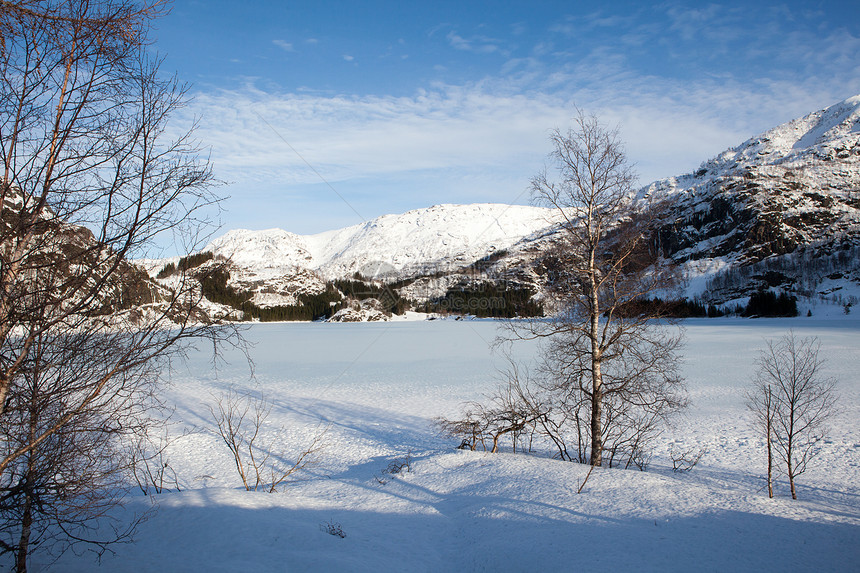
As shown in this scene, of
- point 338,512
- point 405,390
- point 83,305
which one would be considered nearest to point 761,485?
point 338,512

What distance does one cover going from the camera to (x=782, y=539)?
6793mm

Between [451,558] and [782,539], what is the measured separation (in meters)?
5.09

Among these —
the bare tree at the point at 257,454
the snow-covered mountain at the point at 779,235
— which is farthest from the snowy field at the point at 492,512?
the snow-covered mountain at the point at 779,235


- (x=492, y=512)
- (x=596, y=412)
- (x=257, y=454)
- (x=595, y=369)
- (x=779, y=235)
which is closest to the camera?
(x=492, y=512)

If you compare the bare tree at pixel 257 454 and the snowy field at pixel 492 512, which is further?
the bare tree at pixel 257 454

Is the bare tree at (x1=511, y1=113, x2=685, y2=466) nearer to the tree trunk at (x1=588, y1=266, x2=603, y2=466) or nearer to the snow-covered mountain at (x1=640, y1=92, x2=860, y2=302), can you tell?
the tree trunk at (x1=588, y1=266, x2=603, y2=466)

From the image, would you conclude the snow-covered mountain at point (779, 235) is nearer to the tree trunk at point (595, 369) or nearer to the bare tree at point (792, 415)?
the bare tree at point (792, 415)

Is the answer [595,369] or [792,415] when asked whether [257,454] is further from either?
[792,415]

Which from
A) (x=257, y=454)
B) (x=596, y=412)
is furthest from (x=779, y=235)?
(x=257, y=454)

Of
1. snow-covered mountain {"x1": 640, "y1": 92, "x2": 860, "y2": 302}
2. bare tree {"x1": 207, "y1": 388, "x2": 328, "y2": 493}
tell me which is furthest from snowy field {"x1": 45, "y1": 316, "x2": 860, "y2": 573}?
snow-covered mountain {"x1": 640, "y1": 92, "x2": 860, "y2": 302}

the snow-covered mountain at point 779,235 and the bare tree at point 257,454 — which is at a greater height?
the snow-covered mountain at point 779,235

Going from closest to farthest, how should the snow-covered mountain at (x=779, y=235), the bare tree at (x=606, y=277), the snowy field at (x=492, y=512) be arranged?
the snowy field at (x=492, y=512)
the bare tree at (x=606, y=277)
the snow-covered mountain at (x=779, y=235)

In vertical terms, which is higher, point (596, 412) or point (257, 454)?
point (596, 412)

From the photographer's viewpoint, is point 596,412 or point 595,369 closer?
point 595,369
